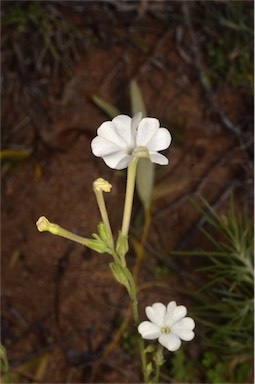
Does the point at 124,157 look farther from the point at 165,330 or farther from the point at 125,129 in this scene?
the point at 165,330

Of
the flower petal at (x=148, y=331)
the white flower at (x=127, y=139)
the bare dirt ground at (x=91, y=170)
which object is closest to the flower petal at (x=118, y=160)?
the white flower at (x=127, y=139)

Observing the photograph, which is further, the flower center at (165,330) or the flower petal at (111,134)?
the flower center at (165,330)

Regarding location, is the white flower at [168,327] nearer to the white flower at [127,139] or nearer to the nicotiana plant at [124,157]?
the nicotiana plant at [124,157]

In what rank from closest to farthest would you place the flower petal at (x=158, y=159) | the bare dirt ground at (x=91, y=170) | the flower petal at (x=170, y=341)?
1. the flower petal at (x=158, y=159)
2. the flower petal at (x=170, y=341)
3. the bare dirt ground at (x=91, y=170)

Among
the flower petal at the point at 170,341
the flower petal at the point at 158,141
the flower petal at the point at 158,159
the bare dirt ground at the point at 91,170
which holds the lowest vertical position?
the flower petal at the point at 170,341

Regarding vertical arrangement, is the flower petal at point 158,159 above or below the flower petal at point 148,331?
above

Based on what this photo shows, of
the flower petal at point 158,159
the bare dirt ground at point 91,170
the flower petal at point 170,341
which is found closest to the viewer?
the flower petal at point 158,159

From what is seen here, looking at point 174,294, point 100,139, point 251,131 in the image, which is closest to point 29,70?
point 251,131

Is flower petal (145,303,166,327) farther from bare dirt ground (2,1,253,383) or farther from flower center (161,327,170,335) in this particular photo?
bare dirt ground (2,1,253,383)
